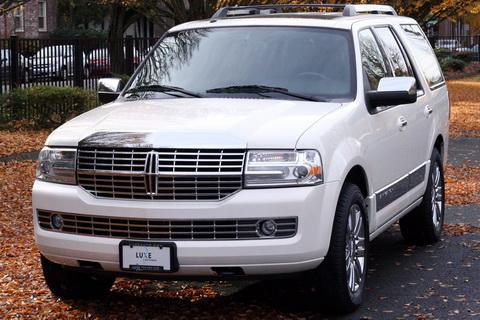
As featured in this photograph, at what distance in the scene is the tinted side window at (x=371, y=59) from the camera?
7.16 metres

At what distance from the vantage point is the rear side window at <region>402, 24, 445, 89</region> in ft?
28.4

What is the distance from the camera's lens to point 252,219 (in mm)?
5543

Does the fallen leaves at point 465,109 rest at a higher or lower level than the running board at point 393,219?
lower

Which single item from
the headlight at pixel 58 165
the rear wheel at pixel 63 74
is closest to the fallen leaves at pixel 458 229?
the headlight at pixel 58 165

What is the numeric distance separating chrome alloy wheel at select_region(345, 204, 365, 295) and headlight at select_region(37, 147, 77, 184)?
66.1 inches

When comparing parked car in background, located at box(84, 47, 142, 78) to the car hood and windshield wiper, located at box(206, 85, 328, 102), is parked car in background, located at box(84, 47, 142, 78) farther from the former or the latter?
the car hood

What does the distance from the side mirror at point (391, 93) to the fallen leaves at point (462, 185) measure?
442cm

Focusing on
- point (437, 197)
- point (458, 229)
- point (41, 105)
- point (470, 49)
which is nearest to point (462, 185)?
point (458, 229)

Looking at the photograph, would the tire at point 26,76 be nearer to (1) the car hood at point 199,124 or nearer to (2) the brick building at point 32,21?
(1) the car hood at point 199,124

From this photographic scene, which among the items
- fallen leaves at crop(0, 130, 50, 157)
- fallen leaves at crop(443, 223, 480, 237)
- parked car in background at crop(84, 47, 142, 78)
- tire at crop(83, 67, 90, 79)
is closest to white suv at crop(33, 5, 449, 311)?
fallen leaves at crop(443, 223, 480, 237)

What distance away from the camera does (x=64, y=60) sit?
22016 millimetres

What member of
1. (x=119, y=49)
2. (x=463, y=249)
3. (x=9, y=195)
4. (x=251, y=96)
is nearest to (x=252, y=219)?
(x=251, y=96)

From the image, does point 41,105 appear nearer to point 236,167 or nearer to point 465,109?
point 465,109

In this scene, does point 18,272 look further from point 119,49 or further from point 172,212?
point 119,49
